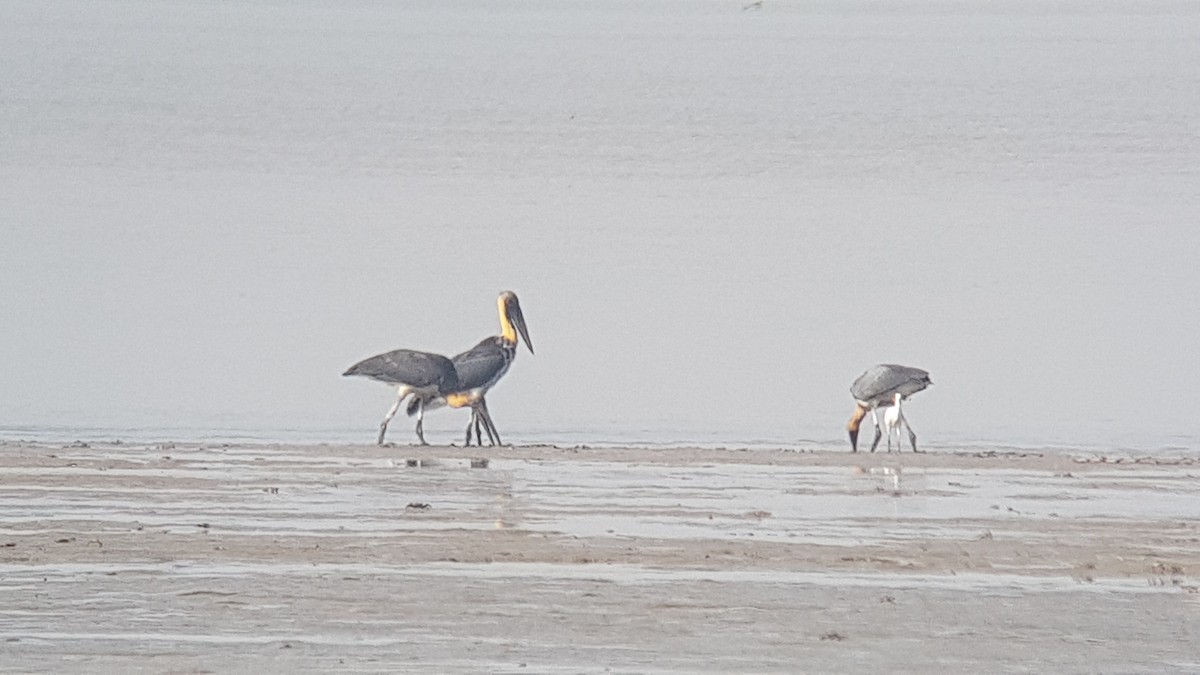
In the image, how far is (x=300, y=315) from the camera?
28203mm

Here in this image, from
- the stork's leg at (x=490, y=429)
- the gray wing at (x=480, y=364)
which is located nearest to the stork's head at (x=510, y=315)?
the gray wing at (x=480, y=364)

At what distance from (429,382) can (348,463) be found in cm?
355

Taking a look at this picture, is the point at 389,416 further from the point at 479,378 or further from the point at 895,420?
the point at 895,420

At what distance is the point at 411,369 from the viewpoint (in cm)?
2183

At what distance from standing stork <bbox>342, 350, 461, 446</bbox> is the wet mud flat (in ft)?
11.1

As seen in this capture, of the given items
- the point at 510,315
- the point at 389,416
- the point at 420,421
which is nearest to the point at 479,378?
the point at 420,421

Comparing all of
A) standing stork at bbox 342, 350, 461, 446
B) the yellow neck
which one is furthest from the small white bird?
the yellow neck

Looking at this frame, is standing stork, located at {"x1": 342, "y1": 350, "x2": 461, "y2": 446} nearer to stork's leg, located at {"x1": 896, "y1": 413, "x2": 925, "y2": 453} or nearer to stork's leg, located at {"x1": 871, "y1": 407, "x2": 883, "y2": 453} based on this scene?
stork's leg, located at {"x1": 871, "y1": 407, "x2": 883, "y2": 453}

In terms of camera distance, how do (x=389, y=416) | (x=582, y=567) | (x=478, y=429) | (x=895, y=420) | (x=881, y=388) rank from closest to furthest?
1. (x=582, y=567)
2. (x=389, y=416)
3. (x=478, y=429)
4. (x=895, y=420)
5. (x=881, y=388)

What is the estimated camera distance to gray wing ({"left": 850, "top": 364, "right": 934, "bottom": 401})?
22391 millimetres

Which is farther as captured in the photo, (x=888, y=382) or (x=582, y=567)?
(x=888, y=382)

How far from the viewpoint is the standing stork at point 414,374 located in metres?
21.7

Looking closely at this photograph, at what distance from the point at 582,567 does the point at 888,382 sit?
10.8 meters

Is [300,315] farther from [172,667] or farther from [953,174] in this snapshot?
[953,174]
